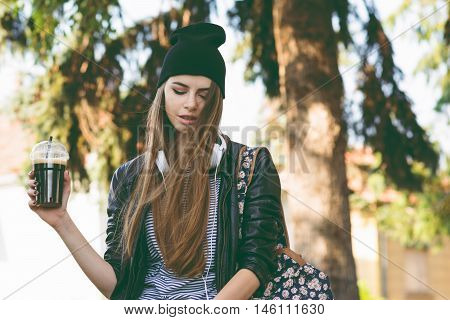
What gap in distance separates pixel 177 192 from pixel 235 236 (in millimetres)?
261

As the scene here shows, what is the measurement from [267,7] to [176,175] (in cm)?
426

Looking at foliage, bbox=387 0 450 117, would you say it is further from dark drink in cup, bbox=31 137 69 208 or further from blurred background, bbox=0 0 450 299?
dark drink in cup, bbox=31 137 69 208

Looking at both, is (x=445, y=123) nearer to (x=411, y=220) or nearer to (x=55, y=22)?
(x=55, y=22)

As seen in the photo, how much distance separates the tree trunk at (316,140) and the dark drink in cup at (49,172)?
3.16 metres

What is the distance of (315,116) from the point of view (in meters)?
5.40

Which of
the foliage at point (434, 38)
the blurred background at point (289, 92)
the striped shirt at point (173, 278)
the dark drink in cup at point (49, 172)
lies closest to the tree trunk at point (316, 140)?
the blurred background at point (289, 92)

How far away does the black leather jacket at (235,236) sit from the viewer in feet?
7.18

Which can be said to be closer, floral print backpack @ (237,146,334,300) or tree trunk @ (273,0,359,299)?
floral print backpack @ (237,146,334,300)

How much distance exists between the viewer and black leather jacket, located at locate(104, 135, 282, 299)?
7.18ft

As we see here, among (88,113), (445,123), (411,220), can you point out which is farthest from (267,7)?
(411,220)

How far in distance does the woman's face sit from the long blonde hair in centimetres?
3

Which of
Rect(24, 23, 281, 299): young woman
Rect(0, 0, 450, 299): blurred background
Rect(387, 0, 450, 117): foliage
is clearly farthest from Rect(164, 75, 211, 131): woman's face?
Rect(387, 0, 450, 117): foliage

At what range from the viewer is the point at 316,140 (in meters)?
5.35

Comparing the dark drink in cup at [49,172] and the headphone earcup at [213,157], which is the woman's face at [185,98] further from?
the dark drink in cup at [49,172]
